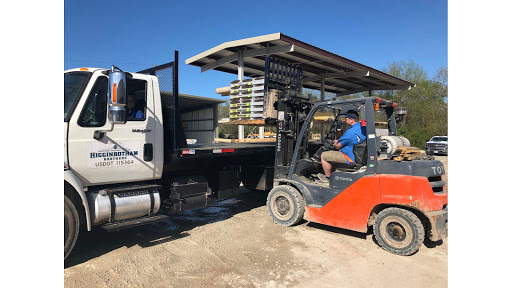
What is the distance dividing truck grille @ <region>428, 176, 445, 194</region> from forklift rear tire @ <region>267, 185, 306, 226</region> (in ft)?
7.25

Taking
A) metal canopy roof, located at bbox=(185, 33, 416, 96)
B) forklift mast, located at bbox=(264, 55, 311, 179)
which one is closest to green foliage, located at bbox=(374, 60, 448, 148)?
metal canopy roof, located at bbox=(185, 33, 416, 96)

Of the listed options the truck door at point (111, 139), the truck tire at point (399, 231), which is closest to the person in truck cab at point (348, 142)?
the truck tire at point (399, 231)

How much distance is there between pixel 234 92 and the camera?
7379 mm

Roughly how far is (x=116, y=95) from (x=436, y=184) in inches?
188

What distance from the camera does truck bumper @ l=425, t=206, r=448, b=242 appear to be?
4.55 metres

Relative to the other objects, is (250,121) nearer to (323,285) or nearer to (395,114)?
(395,114)

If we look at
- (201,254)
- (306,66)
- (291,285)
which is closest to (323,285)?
(291,285)

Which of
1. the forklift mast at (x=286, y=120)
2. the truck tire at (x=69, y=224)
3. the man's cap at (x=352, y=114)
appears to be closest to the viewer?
the truck tire at (x=69, y=224)

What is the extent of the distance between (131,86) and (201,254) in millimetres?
2824

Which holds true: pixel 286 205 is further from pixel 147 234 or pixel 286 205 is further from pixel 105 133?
pixel 105 133

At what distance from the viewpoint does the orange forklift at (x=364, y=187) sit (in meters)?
4.67

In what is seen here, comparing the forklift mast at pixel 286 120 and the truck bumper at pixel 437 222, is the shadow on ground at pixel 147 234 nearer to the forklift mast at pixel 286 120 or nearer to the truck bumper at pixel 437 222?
the forklift mast at pixel 286 120

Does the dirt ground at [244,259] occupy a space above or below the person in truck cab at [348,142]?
below
